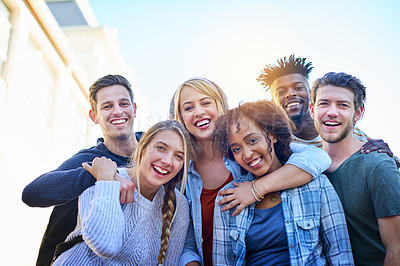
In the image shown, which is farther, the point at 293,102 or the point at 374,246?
the point at 293,102

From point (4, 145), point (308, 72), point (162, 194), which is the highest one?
point (4, 145)

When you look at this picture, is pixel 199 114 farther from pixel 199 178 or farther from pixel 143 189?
pixel 143 189

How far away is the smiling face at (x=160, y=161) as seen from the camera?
274 centimetres

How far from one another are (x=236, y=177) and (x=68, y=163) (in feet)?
4.92

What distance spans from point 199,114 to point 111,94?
106 cm

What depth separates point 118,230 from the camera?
2236mm

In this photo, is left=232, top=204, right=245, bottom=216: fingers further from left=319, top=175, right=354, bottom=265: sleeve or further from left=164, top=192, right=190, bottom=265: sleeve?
left=319, top=175, right=354, bottom=265: sleeve

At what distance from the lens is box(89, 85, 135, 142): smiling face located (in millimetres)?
3662

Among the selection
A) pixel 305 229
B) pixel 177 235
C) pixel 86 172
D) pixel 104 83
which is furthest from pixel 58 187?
pixel 305 229

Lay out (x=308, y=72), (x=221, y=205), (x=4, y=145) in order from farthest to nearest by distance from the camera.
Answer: (x=4, y=145), (x=308, y=72), (x=221, y=205)

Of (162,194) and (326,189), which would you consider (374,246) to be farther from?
(162,194)

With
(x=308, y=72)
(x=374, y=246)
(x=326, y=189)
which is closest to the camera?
(x=374, y=246)

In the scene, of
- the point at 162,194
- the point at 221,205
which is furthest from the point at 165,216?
the point at 221,205

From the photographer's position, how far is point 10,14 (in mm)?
8258
